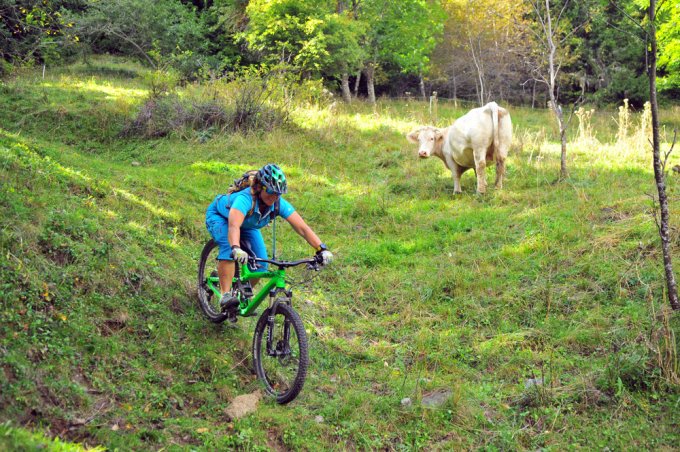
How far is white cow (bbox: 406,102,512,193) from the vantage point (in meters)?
11.5

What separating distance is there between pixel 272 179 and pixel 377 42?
20293 mm

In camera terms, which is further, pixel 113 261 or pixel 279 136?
pixel 279 136

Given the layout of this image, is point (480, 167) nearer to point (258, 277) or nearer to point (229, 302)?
point (258, 277)

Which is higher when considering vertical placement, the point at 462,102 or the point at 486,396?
the point at 462,102

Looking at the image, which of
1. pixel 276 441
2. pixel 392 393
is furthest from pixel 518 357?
pixel 276 441

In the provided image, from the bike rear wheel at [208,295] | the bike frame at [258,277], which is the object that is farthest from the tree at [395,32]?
the bike frame at [258,277]

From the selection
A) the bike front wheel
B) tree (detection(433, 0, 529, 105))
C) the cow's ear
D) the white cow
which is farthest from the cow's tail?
tree (detection(433, 0, 529, 105))

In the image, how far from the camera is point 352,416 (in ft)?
17.0

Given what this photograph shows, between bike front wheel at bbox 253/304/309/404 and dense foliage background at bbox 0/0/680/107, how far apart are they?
954 centimetres

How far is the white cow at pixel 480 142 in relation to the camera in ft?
37.9

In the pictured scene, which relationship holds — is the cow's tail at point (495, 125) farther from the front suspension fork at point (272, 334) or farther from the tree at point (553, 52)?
the front suspension fork at point (272, 334)

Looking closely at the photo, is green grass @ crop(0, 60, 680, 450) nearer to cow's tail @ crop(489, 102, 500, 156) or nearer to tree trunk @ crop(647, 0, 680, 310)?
tree trunk @ crop(647, 0, 680, 310)

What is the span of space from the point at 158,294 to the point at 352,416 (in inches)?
99.5

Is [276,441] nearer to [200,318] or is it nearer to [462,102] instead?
[200,318]
